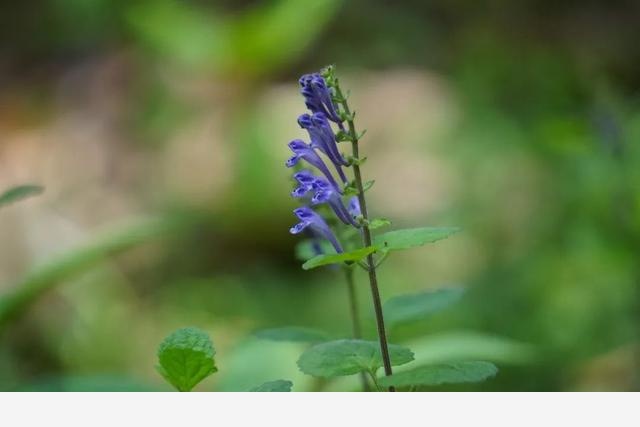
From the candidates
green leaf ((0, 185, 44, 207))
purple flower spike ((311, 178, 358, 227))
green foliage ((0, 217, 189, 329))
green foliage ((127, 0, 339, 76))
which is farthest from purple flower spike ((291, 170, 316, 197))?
green foliage ((127, 0, 339, 76))

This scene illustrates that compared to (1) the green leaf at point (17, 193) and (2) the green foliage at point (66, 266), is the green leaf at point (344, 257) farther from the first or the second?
(2) the green foliage at point (66, 266)

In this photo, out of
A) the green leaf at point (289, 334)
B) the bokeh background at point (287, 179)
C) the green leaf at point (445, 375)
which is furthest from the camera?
the bokeh background at point (287, 179)

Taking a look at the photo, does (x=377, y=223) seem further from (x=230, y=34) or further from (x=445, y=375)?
(x=230, y=34)

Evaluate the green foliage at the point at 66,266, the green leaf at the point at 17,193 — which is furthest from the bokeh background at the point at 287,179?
the green leaf at the point at 17,193

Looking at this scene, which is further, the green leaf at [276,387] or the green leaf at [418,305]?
the green leaf at [418,305]

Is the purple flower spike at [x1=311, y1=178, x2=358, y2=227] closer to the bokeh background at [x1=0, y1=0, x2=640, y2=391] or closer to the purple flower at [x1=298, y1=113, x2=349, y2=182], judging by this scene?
the purple flower at [x1=298, y1=113, x2=349, y2=182]

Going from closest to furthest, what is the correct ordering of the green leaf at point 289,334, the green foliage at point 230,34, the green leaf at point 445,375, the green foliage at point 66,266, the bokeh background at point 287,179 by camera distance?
the green leaf at point 445,375 → the green leaf at point 289,334 → the green foliage at point 66,266 → the bokeh background at point 287,179 → the green foliage at point 230,34

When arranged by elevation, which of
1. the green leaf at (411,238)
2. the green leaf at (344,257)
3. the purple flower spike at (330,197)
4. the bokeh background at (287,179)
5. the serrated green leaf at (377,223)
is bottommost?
the green leaf at (344,257)
